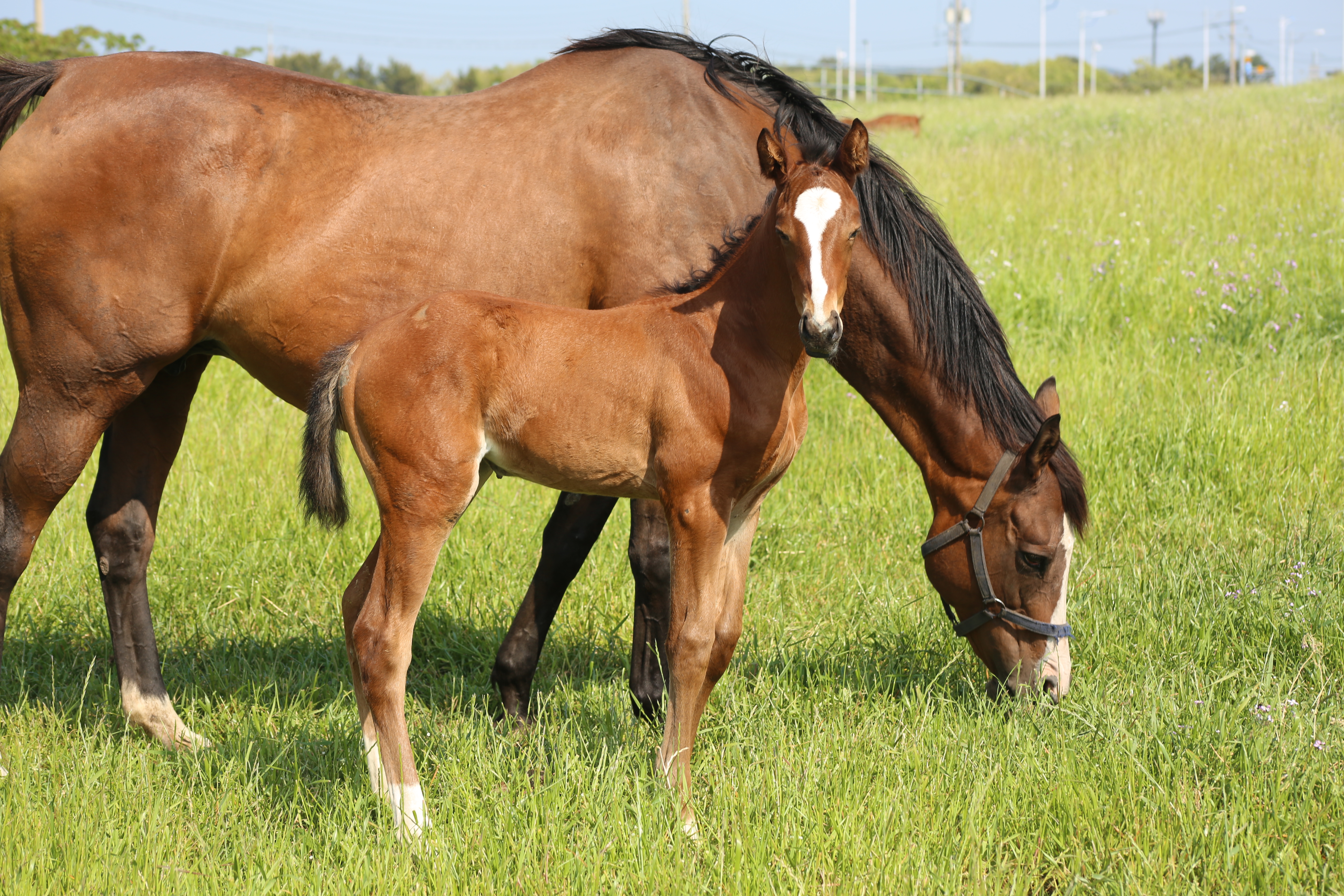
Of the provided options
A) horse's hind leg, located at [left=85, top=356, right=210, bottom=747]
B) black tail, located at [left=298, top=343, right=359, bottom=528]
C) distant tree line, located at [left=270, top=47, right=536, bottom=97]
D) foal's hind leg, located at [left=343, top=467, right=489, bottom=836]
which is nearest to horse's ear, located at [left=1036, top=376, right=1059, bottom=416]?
foal's hind leg, located at [left=343, top=467, right=489, bottom=836]

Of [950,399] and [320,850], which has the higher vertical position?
[950,399]

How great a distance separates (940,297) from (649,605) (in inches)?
56.2

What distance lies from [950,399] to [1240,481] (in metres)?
2.39

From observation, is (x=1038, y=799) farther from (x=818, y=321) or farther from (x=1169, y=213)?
(x=1169, y=213)

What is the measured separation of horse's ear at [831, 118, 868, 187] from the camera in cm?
232

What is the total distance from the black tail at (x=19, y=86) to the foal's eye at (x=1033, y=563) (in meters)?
3.46

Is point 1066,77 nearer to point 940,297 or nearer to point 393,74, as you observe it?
point 393,74

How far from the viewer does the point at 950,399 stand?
3303mm

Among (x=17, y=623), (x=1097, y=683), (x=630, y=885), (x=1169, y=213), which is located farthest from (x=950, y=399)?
(x=1169, y=213)

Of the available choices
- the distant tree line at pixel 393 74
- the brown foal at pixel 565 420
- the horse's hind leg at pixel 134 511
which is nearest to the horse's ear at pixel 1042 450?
the brown foal at pixel 565 420

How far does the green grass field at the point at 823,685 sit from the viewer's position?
245cm

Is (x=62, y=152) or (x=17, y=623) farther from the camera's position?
(x=17, y=623)

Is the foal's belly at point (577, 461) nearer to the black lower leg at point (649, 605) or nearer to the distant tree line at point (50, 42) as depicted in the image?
the black lower leg at point (649, 605)

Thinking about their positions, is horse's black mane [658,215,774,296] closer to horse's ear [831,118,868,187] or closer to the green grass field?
horse's ear [831,118,868,187]
